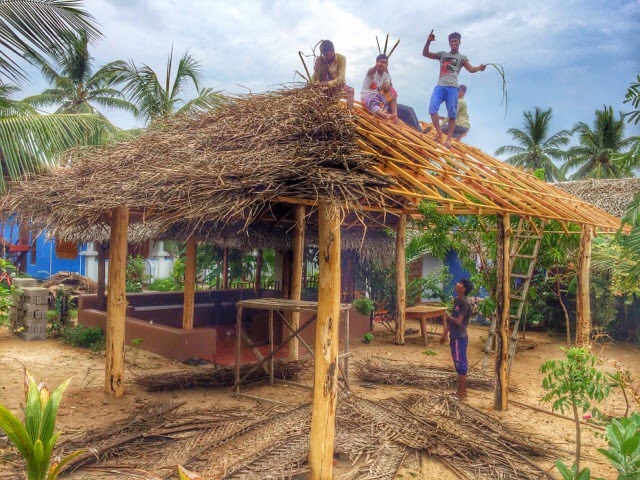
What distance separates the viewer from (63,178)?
7.61 metres

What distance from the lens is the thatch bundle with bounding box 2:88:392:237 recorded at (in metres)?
4.97

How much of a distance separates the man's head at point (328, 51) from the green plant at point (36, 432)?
17.9 feet

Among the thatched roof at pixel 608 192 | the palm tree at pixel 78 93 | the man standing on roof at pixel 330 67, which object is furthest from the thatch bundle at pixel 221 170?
the palm tree at pixel 78 93

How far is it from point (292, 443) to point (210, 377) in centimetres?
305

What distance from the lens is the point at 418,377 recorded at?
28.4 ft

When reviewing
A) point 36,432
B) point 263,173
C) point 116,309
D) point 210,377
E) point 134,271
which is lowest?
point 210,377

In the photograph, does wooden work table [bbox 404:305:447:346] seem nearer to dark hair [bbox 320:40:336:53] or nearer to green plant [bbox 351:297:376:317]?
green plant [bbox 351:297:376:317]

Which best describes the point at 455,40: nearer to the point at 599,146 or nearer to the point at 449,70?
the point at 449,70

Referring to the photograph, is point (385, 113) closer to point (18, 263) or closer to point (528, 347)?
point (528, 347)

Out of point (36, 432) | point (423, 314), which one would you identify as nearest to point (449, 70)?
point (423, 314)

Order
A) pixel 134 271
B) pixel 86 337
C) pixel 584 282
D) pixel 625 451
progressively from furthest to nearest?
pixel 134 271 → pixel 86 337 → pixel 584 282 → pixel 625 451

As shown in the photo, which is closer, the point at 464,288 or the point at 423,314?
the point at 464,288

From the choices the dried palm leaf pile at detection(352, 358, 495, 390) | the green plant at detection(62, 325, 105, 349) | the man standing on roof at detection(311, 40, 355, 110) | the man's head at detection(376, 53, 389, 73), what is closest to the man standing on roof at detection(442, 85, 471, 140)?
the man's head at detection(376, 53, 389, 73)

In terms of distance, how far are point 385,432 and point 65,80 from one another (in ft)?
74.9
